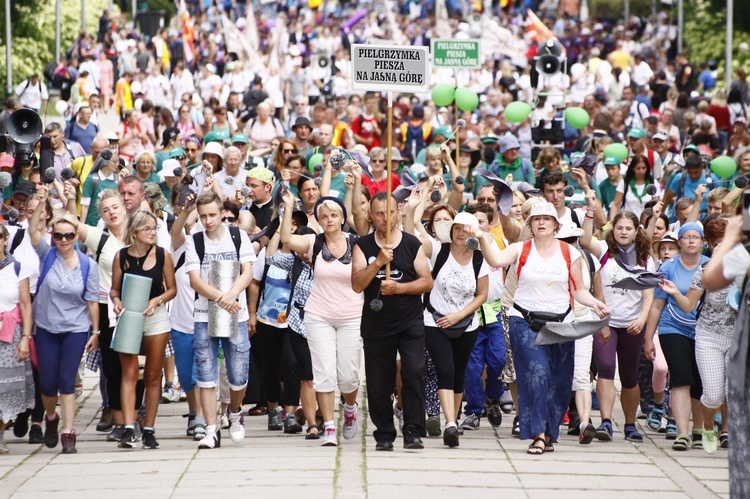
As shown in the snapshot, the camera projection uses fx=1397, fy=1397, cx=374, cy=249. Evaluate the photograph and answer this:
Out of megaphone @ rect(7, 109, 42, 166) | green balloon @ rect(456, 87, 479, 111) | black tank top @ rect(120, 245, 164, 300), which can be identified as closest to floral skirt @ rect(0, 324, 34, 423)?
black tank top @ rect(120, 245, 164, 300)

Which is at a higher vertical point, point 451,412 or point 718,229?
point 718,229

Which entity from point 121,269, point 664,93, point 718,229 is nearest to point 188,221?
point 121,269

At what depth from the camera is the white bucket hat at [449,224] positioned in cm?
1036

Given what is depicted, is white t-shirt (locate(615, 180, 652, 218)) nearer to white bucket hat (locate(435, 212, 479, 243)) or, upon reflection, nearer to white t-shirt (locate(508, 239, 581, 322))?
white bucket hat (locate(435, 212, 479, 243))

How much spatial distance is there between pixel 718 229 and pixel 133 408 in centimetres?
464

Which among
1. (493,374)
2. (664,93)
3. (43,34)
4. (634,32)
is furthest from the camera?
(634,32)

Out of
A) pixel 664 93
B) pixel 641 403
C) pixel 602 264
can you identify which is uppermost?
pixel 664 93

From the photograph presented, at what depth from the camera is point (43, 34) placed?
129 ft

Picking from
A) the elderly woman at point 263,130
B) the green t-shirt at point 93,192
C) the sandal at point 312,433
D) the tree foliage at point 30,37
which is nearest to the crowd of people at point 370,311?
the sandal at point 312,433

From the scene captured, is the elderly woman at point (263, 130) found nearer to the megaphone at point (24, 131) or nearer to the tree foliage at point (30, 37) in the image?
the megaphone at point (24, 131)

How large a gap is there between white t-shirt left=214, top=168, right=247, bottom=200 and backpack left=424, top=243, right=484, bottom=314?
4001 mm

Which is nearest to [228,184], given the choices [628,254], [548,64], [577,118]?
[628,254]

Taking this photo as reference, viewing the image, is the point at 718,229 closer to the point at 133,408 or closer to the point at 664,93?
the point at 133,408

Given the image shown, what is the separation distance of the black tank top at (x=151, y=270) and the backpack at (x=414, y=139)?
35.4 feet
